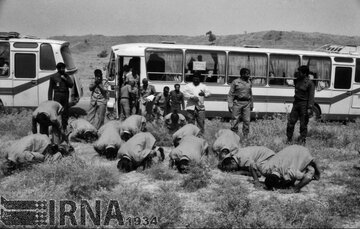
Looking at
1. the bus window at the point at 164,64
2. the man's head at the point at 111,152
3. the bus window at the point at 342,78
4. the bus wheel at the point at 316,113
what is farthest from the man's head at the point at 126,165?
the bus window at the point at 342,78

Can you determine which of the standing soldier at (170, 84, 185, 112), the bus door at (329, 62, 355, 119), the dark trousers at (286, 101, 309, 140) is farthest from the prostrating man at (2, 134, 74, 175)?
the bus door at (329, 62, 355, 119)

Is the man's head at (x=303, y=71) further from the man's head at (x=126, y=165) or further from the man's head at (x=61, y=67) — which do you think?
→ the man's head at (x=61, y=67)

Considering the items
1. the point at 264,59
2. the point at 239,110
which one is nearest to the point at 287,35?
the point at 264,59

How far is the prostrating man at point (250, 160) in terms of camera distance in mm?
7779

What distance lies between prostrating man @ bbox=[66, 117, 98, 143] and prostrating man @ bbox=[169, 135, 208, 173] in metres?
3.00

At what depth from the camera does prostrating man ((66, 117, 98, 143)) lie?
1066cm

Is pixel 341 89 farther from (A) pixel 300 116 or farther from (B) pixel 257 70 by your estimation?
(A) pixel 300 116

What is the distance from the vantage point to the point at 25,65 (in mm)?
14375

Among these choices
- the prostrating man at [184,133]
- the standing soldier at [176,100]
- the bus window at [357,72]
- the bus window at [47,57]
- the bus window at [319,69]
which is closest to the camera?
the prostrating man at [184,133]

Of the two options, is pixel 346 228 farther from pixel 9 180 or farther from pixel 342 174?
pixel 9 180

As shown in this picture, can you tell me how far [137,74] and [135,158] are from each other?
6376mm

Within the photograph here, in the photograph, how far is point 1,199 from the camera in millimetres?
6598

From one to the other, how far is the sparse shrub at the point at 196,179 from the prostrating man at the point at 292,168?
41.0 inches

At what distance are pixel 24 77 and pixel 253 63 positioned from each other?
7855mm
